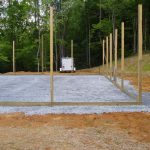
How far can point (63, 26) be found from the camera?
47.5 meters

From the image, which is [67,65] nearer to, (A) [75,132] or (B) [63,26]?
(B) [63,26]

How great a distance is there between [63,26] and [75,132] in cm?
4076

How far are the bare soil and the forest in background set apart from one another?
110ft

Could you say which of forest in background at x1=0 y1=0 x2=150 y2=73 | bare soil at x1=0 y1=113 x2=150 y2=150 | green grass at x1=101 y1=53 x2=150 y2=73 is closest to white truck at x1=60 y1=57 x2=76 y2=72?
green grass at x1=101 y1=53 x2=150 y2=73

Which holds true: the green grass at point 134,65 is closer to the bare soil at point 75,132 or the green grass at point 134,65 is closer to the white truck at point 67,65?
the white truck at point 67,65

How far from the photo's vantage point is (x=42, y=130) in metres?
7.40

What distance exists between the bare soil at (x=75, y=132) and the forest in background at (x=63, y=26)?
3343 centimetres

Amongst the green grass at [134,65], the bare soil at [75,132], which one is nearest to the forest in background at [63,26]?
the green grass at [134,65]

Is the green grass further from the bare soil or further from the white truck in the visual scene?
the bare soil

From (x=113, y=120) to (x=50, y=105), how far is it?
8.82 feet

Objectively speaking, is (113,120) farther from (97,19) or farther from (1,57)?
(97,19)

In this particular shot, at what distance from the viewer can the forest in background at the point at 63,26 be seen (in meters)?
44.3

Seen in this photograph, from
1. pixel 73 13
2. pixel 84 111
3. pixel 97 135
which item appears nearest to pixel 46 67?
pixel 73 13

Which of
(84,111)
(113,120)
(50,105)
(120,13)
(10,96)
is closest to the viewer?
(113,120)
